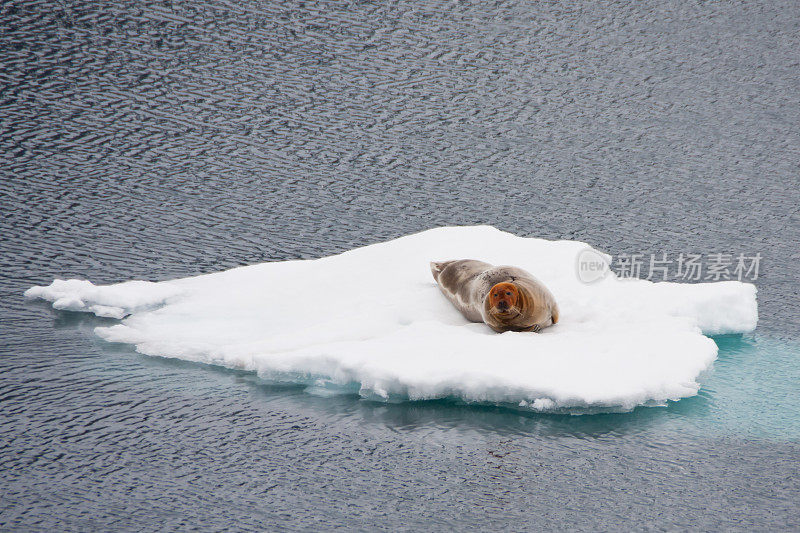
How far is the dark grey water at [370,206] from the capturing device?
20.9ft

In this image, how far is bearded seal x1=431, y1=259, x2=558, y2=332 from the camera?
8.12 metres

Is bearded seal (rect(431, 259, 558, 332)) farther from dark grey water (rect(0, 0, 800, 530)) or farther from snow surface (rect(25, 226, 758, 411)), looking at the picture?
dark grey water (rect(0, 0, 800, 530))

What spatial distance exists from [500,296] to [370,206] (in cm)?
458

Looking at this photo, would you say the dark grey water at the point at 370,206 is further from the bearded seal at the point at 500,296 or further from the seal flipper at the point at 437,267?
the seal flipper at the point at 437,267

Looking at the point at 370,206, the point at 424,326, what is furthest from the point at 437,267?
the point at 370,206

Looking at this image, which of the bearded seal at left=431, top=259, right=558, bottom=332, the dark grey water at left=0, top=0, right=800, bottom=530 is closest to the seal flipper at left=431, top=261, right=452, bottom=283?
the bearded seal at left=431, top=259, right=558, bottom=332

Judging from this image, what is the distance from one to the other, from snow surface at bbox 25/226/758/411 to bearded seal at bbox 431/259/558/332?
4.8 inches

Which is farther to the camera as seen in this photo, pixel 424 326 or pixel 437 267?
pixel 437 267

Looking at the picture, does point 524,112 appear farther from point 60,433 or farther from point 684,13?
point 60,433

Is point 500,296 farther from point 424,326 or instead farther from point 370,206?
point 370,206

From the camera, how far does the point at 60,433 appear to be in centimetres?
706

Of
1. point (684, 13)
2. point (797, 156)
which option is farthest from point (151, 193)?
point (684, 13)

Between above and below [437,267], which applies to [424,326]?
below

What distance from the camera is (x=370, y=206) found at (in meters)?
12.4
